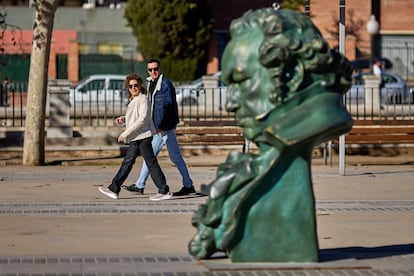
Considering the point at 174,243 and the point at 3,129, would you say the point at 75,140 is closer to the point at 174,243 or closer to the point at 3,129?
the point at 3,129

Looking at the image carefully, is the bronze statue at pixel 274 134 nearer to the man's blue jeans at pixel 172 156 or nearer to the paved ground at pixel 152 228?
the paved ground at pixel 152 228

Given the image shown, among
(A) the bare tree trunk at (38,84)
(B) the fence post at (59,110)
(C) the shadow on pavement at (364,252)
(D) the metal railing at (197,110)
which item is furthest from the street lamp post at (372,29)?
(C) the shadow on pavement at (364,252)

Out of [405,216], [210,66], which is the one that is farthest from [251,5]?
[405,216]

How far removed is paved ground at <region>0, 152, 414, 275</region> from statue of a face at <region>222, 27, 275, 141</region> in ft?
3.96

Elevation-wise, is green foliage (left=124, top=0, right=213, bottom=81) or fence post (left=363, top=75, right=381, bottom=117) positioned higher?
green foliage (left=124, top=0, right=213, bottom=81)

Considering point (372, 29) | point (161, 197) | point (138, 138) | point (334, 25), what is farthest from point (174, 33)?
point (161, 197)

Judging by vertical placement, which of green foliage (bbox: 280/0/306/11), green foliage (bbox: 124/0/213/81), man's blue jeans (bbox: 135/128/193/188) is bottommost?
man's blue jeans (bbox: 135/128/193/188)

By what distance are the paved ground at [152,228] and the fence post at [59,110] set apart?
3949 millimetres

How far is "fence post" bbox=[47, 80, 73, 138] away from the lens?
23844 mm

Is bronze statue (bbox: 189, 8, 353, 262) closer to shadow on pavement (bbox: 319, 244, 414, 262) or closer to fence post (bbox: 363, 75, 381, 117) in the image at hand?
shadow on pavement (bbox: 319, 244, 414, 262)

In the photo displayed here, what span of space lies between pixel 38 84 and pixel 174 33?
28.4m

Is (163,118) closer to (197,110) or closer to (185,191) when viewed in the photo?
(185,191)

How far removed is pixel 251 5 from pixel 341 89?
154ft

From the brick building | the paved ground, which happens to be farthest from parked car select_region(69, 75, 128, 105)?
the brick building
